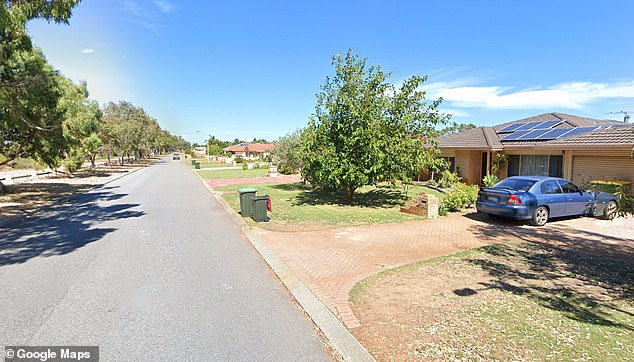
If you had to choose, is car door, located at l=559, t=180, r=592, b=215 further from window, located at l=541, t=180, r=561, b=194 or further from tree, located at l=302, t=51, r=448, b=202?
tree, located at l=302, t=51, r=448, b=202

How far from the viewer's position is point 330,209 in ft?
40.1

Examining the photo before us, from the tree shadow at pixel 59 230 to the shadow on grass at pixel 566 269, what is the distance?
27.8 feet

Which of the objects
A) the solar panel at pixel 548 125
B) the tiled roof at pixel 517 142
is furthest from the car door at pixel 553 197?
the solar panel at pixel 548 125

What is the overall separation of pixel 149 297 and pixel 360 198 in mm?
11189

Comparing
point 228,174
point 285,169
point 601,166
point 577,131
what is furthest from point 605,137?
point 228,174

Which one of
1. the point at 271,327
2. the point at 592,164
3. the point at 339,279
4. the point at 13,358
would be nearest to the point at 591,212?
the point at 592,164

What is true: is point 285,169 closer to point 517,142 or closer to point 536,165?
point 517,142

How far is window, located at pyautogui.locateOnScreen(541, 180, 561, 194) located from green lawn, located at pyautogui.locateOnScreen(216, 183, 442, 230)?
3670 millimetres

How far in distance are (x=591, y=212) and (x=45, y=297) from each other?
13577mm

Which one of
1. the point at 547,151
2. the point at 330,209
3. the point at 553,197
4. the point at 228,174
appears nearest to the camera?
the point at 553,197

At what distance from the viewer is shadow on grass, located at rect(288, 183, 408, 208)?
13.6 metres

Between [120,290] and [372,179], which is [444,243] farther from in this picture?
[120,290]

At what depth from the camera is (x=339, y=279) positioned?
531 cm

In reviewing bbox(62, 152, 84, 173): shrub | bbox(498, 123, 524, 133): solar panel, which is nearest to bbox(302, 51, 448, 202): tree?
bbox(498, 123, 524, 133): solar panel
